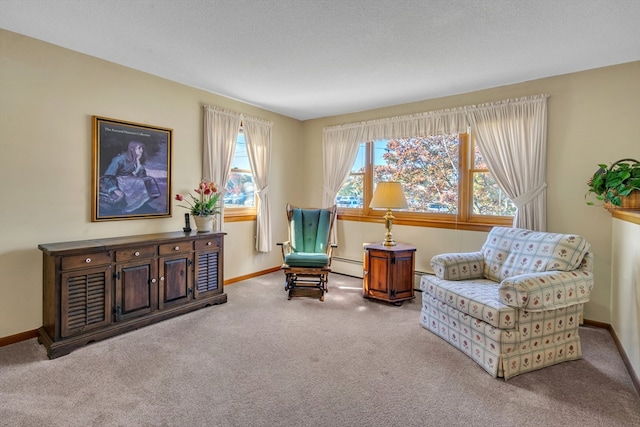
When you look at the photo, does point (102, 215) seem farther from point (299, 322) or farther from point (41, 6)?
point (299, 322)

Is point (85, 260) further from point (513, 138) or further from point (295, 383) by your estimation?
point (513, 138)

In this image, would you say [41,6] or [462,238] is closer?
[41,6]

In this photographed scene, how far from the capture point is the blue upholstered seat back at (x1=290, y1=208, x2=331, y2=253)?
4516 mm

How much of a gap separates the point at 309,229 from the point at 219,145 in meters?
1.65

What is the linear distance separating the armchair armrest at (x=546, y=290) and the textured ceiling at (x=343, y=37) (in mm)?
1886

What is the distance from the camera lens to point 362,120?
195 inches

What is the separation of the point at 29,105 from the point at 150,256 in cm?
162

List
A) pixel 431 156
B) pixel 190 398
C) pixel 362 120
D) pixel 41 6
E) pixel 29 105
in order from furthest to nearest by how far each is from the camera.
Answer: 1. pixel 362 120
2. pixel 431 156
3. pixel 29 105
4. pixel 41 6
5. pixel 190 398

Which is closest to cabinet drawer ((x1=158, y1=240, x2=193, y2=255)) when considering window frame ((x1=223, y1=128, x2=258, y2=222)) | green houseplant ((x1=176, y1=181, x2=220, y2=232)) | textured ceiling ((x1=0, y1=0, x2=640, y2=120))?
green houseplant ((x1=176, y1=181, x2=220, y2=232))

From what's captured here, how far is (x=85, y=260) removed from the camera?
2.71 m

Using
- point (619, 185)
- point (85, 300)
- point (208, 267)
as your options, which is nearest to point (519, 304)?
point (619, 185)

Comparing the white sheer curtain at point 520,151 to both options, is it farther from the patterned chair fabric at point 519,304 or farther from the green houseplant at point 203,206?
the green houseplant at point 203,206

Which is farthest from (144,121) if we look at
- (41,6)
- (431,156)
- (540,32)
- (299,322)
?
(540,32)

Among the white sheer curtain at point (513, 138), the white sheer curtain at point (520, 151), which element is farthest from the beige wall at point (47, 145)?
the white sheer curtain at point (520, 151)
